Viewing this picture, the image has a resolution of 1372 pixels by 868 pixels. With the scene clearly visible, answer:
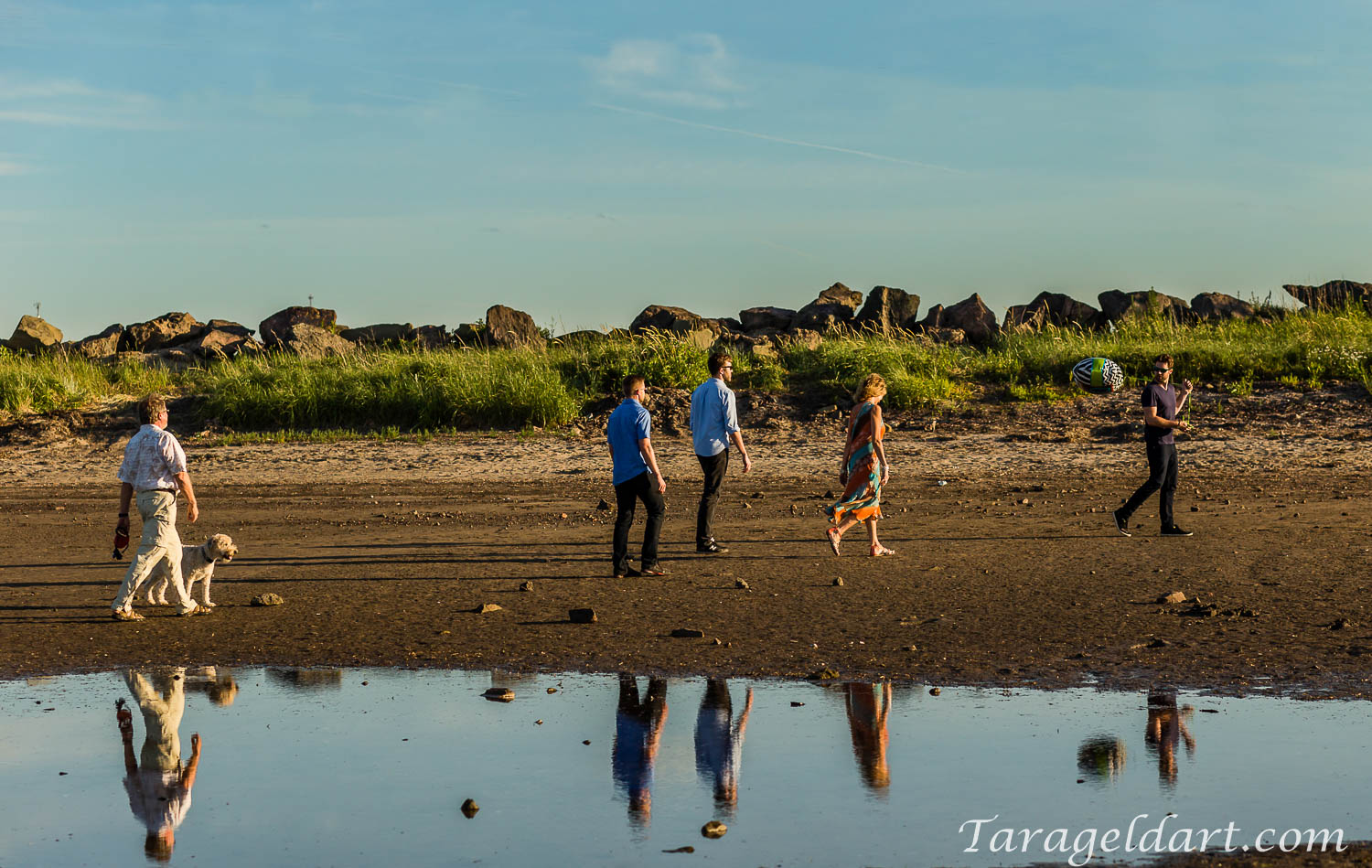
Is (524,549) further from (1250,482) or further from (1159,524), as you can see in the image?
(1250,482)

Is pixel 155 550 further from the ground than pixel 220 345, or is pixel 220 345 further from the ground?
pixel 220 345

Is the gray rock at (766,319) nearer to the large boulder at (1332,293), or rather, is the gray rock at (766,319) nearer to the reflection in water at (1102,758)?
the large boulder at (1332,293)

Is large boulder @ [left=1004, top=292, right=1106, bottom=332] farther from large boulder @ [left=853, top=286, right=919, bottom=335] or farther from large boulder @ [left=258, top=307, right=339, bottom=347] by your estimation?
large boulder @ [left=258, top=307, right=339, bottom=347]

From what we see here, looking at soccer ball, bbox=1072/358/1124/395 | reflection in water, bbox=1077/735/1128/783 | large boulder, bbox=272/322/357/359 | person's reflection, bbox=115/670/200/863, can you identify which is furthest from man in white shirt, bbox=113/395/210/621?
large boulder, bbox=272/322/357/359

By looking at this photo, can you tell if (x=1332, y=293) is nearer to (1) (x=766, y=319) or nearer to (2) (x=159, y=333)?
(1) (x=766, y=319)

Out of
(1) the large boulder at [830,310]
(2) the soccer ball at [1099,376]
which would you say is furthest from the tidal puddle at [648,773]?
(1) the large boulder at [830,310]

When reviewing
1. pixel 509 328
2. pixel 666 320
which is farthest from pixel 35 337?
pixel 666 320

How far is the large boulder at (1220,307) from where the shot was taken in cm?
2808

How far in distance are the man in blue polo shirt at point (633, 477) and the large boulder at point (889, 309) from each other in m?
19.1

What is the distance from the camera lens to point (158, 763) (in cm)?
616

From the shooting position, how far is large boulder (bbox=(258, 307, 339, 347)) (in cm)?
3133

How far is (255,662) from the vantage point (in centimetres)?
813

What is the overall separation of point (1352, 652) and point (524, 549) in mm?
7139

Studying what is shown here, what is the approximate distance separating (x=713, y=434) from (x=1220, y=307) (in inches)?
794
